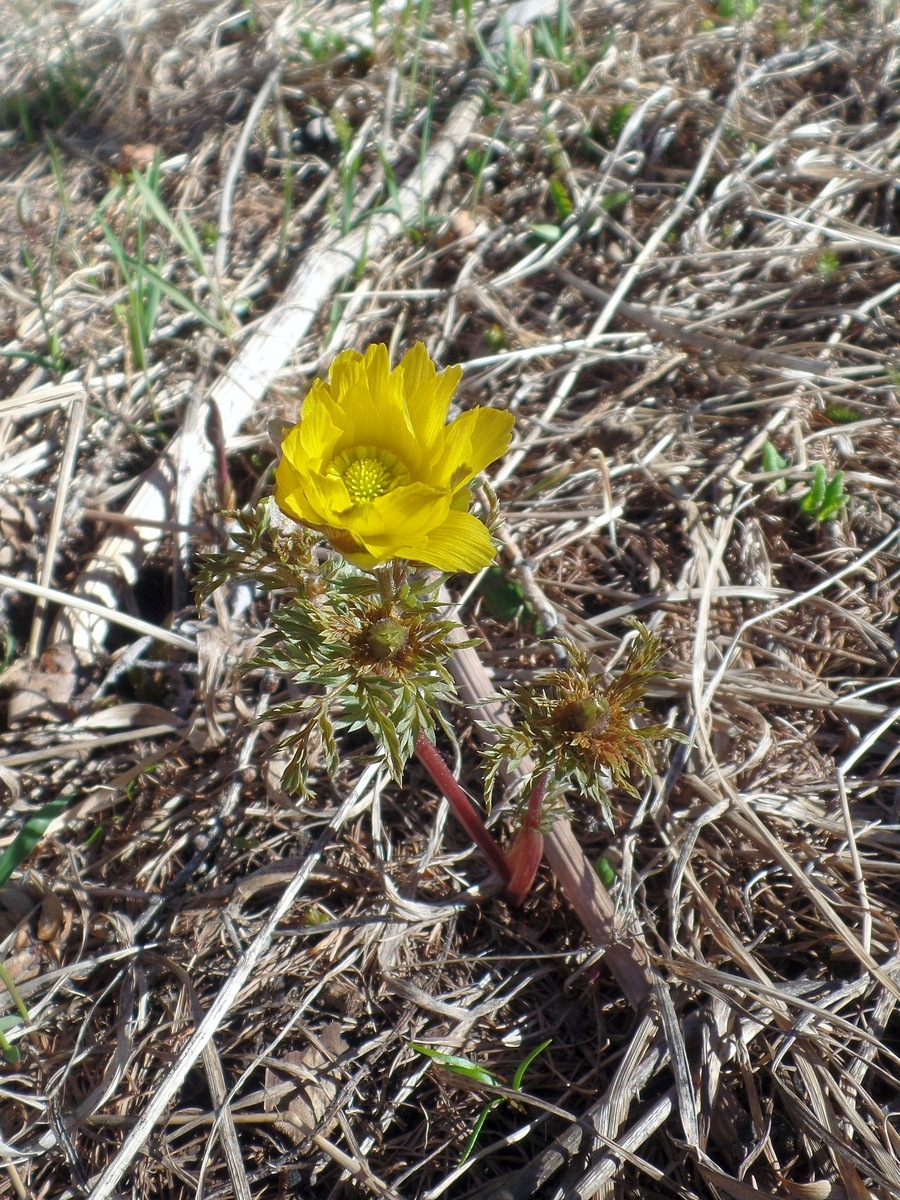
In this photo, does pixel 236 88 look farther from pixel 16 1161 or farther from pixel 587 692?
pixel 16 1161

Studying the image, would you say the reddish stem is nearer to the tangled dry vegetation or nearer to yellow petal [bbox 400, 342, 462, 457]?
the tangled dry vegetation

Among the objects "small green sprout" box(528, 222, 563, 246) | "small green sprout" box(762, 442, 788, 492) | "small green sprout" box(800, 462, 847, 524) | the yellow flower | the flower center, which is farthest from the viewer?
"small green sprout" box(528, 222, 563, 246)

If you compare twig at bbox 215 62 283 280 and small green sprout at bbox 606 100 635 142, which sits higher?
twig at bbox 215 62 283 280

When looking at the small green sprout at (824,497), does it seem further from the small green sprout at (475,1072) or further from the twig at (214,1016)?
the small green sprout at (475,1072)

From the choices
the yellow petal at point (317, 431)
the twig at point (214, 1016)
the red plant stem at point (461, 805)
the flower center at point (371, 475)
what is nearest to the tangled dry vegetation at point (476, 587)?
the twig at point (214, 1016)

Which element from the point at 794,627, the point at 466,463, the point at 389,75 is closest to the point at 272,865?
the point at 466,463

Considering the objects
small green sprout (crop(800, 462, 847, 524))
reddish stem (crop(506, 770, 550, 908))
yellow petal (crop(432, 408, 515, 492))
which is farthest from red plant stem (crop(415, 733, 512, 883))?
small green sprout (crop(800, 462, 847, 524))

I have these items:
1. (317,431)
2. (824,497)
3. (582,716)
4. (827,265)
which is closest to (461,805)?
(582,716)
